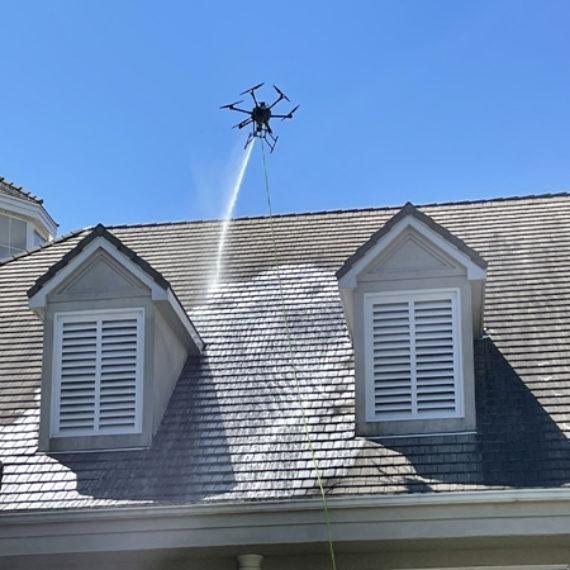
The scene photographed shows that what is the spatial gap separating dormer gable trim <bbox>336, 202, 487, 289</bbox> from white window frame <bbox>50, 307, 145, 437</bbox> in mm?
1965

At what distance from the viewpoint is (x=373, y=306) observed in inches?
461

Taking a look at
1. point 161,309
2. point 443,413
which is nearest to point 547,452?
point 443,413

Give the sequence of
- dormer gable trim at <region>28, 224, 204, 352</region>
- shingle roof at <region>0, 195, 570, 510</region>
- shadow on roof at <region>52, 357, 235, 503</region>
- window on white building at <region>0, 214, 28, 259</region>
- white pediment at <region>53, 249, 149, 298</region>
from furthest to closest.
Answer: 1. window on white building at <region>0, 214, 28, 259</region>
2. white pediment at <region>53, 249, 149, 298</region>
3. dormer gable trim at <region>28, 224, 204, 352</region>
4. shadow on roof at <region>52, 357, 235, 503</region>
5. shingle roof at <region>0, 195, 570, 510</region>

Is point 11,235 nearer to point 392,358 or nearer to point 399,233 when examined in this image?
point 399,233

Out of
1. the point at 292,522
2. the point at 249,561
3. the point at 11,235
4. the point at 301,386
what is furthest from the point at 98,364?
the point at 11,235

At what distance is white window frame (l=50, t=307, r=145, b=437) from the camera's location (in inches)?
458

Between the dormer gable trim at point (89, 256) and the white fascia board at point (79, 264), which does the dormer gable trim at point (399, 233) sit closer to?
the dormer gable trim at point (89, 256)

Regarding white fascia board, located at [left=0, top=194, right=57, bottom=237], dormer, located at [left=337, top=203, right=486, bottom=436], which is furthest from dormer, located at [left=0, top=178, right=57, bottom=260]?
dormer, located at [left=337, top=203, right=486, bottom=436]

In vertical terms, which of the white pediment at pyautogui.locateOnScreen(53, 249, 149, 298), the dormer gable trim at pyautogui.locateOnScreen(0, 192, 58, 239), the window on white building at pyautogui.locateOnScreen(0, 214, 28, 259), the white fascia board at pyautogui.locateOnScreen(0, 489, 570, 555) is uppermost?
the dormer gable trim at pyautogui.locateOnScreen(0, 192, 58, 239)

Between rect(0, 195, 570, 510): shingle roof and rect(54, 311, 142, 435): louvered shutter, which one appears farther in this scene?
rect(54, 311, 142, 435): louvered shutter

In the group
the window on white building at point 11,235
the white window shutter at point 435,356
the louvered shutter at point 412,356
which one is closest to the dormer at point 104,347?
the louvered shutter at point 412,356

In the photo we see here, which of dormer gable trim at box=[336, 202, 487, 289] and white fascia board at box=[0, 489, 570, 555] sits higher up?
dormer gable trim at box=[336, 202, 487, 289]

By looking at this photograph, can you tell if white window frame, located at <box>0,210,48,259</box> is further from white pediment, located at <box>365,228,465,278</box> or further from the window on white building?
white pediment, located at <box>365,228,465,278</box>

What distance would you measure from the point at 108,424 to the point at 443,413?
120 inches
